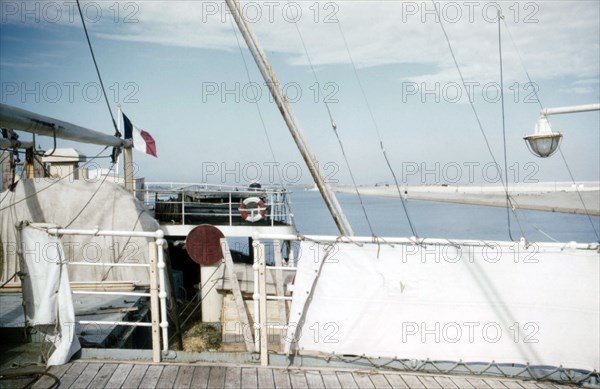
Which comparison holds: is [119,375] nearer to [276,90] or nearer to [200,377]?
[200,377]

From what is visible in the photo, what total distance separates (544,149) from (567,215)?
2437 inches

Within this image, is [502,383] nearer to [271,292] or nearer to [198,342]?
[271,292]

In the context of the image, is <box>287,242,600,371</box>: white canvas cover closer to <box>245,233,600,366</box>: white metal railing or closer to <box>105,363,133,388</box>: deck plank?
<box>245,233,600,366</box>: white metal railing

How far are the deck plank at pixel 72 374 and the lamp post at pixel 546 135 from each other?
21.3 ft

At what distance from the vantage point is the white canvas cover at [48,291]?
4766mm

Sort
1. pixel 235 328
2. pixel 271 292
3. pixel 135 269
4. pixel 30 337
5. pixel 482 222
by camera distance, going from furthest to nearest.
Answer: pixel 482 222 → pixel 135 269 → pixel 271 292 → pixel 235 328 → pixel 30 337

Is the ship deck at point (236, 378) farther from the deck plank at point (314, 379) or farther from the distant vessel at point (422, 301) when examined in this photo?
the distant vessel at point (422, 301)

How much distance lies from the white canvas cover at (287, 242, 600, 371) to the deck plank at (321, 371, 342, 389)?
25 centimetres

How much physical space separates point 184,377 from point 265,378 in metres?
0.88

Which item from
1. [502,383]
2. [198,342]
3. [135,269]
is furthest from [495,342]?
[135,269]

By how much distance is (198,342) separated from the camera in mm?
9484

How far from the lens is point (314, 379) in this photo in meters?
4.61

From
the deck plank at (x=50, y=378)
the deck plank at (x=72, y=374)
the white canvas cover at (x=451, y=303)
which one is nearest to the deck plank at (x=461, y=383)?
the white canvas cover at (x=451, y=303)

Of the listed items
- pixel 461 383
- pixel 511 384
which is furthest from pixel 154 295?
pixel 511 384
